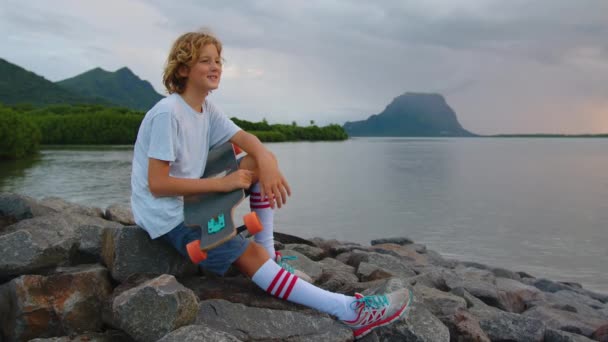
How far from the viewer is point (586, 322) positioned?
5.14 m

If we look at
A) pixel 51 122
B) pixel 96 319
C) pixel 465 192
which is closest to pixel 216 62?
pixel 96 319

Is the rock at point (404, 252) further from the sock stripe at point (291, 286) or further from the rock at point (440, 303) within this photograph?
the sock stripe at point (291, 286)

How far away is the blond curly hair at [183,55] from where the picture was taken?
10.7 feet

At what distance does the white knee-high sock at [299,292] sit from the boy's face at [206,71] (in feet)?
3.94

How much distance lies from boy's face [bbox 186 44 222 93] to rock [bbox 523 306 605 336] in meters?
3.36

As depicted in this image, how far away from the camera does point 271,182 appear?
3.39m

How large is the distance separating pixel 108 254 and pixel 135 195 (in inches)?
22.7

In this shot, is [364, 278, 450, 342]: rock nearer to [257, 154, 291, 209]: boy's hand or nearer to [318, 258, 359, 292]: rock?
[318, 258, 359, 292]: rock

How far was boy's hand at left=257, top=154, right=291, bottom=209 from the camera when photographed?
3.39 meters

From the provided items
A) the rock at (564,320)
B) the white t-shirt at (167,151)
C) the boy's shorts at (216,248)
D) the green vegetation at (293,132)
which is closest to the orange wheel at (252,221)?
the boy's shorts at (216,248)

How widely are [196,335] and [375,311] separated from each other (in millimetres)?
1126

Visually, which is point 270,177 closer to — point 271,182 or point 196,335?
point 271,182

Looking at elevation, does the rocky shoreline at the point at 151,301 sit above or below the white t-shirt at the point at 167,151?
below

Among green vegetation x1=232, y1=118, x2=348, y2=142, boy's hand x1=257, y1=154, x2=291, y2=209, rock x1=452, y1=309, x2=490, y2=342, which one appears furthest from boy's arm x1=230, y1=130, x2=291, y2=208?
green vegetation x1=232, y1=118, x2=348, y2=142
